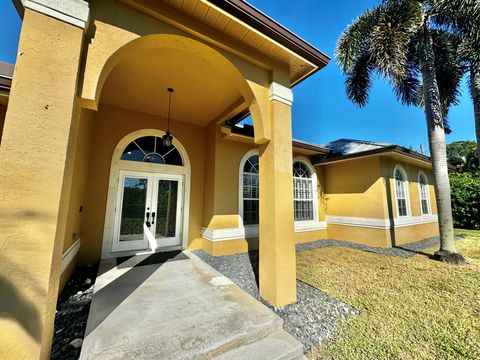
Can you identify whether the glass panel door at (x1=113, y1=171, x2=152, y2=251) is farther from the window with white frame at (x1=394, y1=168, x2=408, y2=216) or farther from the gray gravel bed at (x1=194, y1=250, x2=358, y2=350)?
the window with white frame at (x1=394, y1=168, x2=408, y2=216)

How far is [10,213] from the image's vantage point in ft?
5.54

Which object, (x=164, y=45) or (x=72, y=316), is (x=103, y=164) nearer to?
(x=72, y=316)

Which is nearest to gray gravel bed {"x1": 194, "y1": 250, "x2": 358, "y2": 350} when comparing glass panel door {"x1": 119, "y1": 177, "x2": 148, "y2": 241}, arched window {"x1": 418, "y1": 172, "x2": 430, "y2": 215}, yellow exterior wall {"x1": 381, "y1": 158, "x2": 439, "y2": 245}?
glass panel door {"x1": 119, "y1": 177, "x2": 148, "y2": 241}

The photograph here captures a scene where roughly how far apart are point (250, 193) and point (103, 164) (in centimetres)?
447

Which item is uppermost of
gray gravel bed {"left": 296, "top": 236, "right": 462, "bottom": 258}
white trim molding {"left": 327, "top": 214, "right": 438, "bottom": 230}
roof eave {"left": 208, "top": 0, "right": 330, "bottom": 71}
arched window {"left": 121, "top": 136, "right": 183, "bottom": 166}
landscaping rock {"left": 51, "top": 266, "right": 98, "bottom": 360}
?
roof eave {"left": 208, "top": 0, "right": 330, "bottom": 71}

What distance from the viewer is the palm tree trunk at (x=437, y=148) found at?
A: 5.74 meters

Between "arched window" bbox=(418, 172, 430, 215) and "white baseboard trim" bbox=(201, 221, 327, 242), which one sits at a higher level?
"arched window" bbox=(418, 172, 430, 215)

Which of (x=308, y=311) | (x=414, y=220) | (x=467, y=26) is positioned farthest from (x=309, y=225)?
(x=467, y=26)

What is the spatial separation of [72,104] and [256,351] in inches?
130

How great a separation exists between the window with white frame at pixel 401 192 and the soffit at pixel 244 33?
6.99 m

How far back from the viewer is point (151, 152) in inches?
236

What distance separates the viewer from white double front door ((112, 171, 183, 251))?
5.43 m

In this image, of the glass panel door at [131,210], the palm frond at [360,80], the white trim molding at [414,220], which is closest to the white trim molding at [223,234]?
the glass panel door at [131,210]

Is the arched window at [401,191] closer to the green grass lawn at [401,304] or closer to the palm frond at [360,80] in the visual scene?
the green grass lawn at [401,304]
